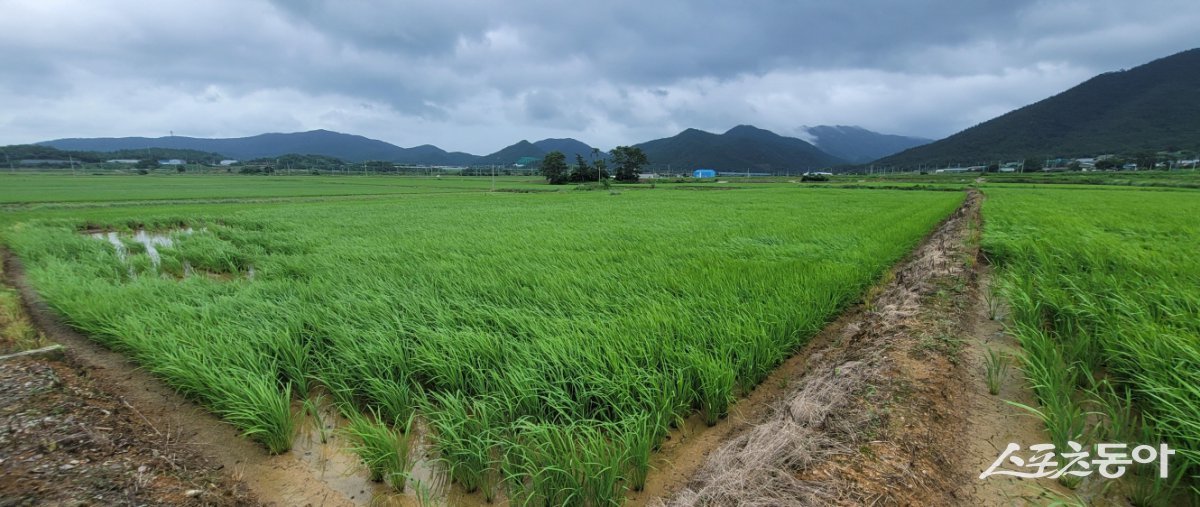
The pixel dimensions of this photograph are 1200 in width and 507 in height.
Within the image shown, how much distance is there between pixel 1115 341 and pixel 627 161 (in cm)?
6873

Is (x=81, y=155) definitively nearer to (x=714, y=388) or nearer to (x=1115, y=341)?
(x=714, y=388)

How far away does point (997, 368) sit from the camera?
105 inches

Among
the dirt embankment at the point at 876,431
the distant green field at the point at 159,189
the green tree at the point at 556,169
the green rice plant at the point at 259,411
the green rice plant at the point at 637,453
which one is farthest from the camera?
the green tree at the point at 556,169

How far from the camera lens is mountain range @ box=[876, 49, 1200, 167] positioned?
81.9 metres

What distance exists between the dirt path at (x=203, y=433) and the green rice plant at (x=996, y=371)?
362 centimetres

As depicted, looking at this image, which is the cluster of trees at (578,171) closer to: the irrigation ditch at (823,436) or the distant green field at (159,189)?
the distant green field at (159,189)

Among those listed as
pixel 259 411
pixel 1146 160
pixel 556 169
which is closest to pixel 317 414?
pixel 259 411

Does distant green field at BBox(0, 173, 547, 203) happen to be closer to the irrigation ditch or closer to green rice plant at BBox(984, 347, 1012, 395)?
the irrigation ditch

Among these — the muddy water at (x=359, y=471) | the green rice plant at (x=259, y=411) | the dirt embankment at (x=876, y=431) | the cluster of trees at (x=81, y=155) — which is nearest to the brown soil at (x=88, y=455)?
the green rice plant at (x=259, y=411)

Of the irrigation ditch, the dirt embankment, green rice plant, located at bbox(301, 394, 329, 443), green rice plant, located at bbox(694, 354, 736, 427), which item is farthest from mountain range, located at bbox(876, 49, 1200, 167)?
green rice plant, located at bbox(301, 394, 329, 443)

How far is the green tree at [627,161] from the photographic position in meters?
66.8

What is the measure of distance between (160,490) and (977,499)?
360 centimetres

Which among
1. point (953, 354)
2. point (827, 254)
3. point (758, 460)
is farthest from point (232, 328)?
point (827, 254)

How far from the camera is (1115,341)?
2662mm
